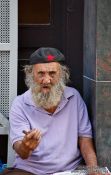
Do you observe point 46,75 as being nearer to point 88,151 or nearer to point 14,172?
point 88,151

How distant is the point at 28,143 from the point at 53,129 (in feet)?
1.39

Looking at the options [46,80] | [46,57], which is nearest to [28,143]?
[46,80]

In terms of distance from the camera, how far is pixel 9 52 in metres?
4.05

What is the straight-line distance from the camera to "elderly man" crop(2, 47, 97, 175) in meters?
3.58

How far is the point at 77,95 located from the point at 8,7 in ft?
3.08

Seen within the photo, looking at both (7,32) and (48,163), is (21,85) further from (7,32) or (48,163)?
(48,163)

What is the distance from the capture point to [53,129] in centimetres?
364

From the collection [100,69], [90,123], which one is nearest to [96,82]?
[100,69]

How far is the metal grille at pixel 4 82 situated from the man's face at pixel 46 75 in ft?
1.72

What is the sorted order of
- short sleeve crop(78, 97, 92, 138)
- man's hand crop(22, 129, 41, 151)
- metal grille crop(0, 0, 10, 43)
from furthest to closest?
1. metal grille crop(0, 0, 10, 43)
2. short sleeve crop(78, 97, 92, 138)
3. man's hand crop(22, 129, 41, 151)

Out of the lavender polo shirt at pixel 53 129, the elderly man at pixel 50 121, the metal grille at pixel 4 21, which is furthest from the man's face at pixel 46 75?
the metal grille at pixel 4 21

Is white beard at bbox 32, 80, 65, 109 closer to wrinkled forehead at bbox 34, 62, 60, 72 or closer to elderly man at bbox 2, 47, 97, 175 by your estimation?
elderly man at bbox 2, 47, 97, 175

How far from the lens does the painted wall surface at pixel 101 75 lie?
3551 mm

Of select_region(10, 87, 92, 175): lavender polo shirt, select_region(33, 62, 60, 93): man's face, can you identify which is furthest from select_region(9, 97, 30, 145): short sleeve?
select_region(33, 62, 60, 93): man's face
